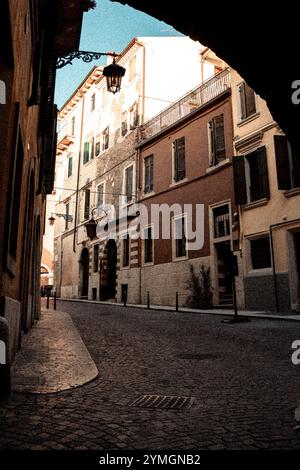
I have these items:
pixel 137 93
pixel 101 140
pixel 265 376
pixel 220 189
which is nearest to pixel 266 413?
pixel 265 376

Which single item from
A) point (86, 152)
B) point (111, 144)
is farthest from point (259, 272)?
point (86, 152)

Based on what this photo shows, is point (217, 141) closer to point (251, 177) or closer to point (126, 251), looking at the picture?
point (251, 177)

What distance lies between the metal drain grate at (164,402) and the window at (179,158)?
1742 centimetres

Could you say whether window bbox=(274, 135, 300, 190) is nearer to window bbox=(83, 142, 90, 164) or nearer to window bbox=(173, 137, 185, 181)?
window bbox=(173, 137, 185, 181)

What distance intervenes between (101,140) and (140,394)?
92.0 ft

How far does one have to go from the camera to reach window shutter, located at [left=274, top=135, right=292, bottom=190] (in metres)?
14.0

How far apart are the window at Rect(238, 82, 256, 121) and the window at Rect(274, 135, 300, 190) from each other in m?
2.65

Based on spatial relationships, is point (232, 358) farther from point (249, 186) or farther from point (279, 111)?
point (249, 186)

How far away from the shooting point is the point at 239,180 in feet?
52.9

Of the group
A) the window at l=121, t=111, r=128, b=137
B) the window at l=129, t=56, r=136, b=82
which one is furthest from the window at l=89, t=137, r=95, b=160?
the window at l=129, t=56, r=136, b=82

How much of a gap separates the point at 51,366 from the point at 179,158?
17.2m

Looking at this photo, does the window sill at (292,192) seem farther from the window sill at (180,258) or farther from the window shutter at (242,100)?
the window sill at (180,258)
